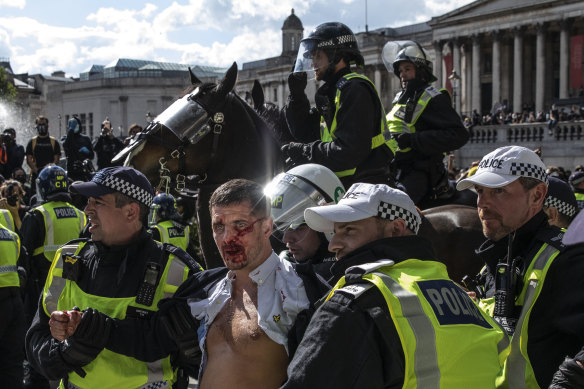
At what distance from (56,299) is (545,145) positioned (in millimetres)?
34438

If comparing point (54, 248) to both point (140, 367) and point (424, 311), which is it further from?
point (424, 311)

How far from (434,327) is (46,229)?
6242 millimetres

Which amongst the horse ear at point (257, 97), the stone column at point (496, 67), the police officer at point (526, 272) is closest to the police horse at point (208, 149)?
the horse ear at point (257, 97)

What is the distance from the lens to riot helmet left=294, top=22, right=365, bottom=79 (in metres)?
5.45

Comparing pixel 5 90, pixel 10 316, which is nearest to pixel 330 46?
pixel 10 316

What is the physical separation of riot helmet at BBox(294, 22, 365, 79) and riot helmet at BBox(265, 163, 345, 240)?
4.00 ft

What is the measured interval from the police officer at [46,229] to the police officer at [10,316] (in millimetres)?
1600

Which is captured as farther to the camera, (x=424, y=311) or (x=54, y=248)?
(x=54, y=248)

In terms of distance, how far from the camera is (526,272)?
132 inches

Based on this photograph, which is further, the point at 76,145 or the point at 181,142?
the point at 76,145

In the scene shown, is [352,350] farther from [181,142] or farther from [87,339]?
[181,142]

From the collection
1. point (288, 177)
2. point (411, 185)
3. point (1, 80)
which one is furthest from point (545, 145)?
point (1, 80)

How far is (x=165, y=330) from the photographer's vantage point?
3.53 m

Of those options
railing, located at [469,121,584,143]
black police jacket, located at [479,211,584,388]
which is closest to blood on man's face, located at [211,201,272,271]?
black police jacket, located at [479,211,584,388]
